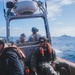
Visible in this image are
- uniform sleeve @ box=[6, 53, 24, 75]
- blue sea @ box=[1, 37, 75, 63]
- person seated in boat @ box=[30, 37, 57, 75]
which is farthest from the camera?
blue sea @ box=[1, 37, 75, 63]

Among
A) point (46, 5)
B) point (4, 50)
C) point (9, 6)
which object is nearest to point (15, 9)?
point (9, 6)

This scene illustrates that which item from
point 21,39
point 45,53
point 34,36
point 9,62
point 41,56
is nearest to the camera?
point 9,62

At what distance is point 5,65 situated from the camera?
3527mm

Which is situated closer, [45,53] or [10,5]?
[45,53]

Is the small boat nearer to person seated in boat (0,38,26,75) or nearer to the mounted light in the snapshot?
the mounted light

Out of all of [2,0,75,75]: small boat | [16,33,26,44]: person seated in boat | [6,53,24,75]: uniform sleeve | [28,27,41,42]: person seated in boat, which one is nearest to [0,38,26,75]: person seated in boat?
[6,53,24,75]: uniform sleeve

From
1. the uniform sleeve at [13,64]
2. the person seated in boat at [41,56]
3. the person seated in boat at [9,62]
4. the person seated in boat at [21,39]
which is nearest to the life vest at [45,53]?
the person seated in boat at [41,56]

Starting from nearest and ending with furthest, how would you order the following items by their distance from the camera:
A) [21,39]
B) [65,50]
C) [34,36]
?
[34,36] → [21,39] → [65,50]

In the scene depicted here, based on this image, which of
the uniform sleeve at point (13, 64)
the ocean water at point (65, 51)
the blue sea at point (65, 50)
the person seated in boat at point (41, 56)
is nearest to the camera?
the uniform sleeve at point (13, 64)

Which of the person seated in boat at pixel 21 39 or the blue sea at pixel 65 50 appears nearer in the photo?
the person seated in boat at pixel 21 39

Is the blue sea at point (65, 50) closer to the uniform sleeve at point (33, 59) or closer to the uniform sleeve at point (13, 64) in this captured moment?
the uniform sleeve at point (33, 59)

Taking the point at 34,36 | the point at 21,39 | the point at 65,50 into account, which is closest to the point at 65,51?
the point at 65,50

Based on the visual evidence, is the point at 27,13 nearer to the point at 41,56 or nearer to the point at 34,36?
the point at 34,36

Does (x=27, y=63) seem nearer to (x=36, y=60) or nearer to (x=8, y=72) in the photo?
(x=36, y=60)
